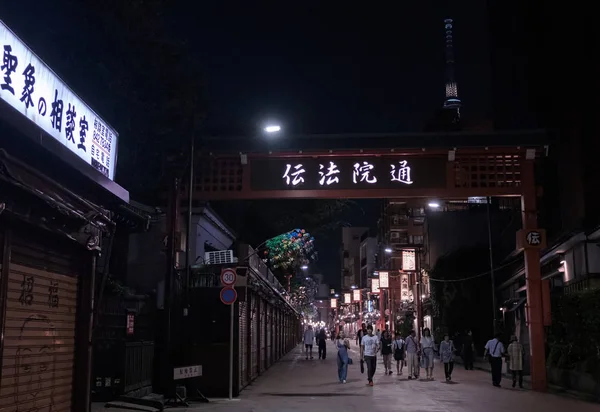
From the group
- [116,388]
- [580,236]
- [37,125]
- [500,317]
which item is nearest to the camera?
[37,125]

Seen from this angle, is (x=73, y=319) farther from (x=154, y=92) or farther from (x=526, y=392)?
(x=526, y=392)

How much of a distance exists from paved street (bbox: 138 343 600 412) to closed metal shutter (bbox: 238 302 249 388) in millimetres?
451

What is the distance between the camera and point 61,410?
29.3 feet

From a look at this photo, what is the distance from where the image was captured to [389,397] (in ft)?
57.5

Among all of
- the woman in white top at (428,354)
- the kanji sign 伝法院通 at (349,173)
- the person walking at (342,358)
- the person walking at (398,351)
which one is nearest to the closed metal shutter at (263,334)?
the person walking at (342,358)

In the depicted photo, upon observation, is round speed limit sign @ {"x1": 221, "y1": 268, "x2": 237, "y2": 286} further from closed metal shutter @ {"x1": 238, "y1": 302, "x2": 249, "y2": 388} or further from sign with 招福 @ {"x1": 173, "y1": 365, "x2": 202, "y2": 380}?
closed metal shutter @ {"x1": 238, "y1": 302, "x2": 249, "y2": 388}

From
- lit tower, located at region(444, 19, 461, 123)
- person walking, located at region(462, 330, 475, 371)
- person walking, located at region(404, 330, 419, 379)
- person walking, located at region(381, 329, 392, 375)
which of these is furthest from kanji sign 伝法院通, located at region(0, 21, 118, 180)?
lit tower, located at region(444, 19, 461, 123)

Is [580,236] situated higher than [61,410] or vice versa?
[580,236]

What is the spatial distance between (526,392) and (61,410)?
14390 mm

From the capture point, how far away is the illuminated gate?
1933cm

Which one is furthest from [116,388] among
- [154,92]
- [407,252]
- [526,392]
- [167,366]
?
[407,252]

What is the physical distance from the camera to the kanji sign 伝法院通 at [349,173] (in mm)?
19453

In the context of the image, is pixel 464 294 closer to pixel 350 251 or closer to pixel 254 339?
pixel 254 339

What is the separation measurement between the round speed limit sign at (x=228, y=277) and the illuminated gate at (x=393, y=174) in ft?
13.2
